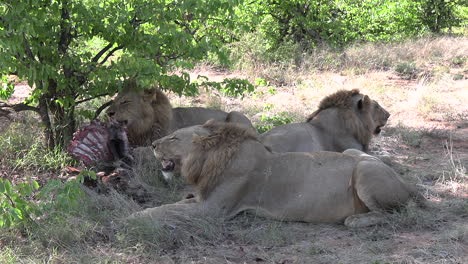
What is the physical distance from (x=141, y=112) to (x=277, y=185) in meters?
2.96

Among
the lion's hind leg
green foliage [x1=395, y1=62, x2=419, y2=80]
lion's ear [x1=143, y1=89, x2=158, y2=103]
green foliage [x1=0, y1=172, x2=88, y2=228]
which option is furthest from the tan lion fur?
green foliage [x1=395, y1=62, x2=419, y2=80]

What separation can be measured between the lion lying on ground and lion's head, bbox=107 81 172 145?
2371 mm

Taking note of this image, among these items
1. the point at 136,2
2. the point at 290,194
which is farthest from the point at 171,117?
the point at 290,194

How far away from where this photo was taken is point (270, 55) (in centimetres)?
1474

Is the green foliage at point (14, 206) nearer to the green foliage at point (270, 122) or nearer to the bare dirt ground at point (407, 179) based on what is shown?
the bare dirt ground at point (407, 179)

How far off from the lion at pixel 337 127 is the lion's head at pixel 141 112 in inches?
57.9

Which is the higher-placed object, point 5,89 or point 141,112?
point 5,89

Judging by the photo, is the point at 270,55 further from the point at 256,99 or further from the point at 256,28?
the point at 256,99

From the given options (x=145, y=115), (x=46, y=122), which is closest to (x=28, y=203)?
(x=46, y=122)

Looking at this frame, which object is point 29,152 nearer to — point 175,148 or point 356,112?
point 175,148

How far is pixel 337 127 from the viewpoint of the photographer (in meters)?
7.70

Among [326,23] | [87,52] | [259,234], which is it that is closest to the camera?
[259,234]

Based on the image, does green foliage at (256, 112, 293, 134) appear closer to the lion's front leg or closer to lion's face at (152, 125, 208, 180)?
lion's face at (152, 125, 208, 180)

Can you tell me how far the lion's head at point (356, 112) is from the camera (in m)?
7.70
